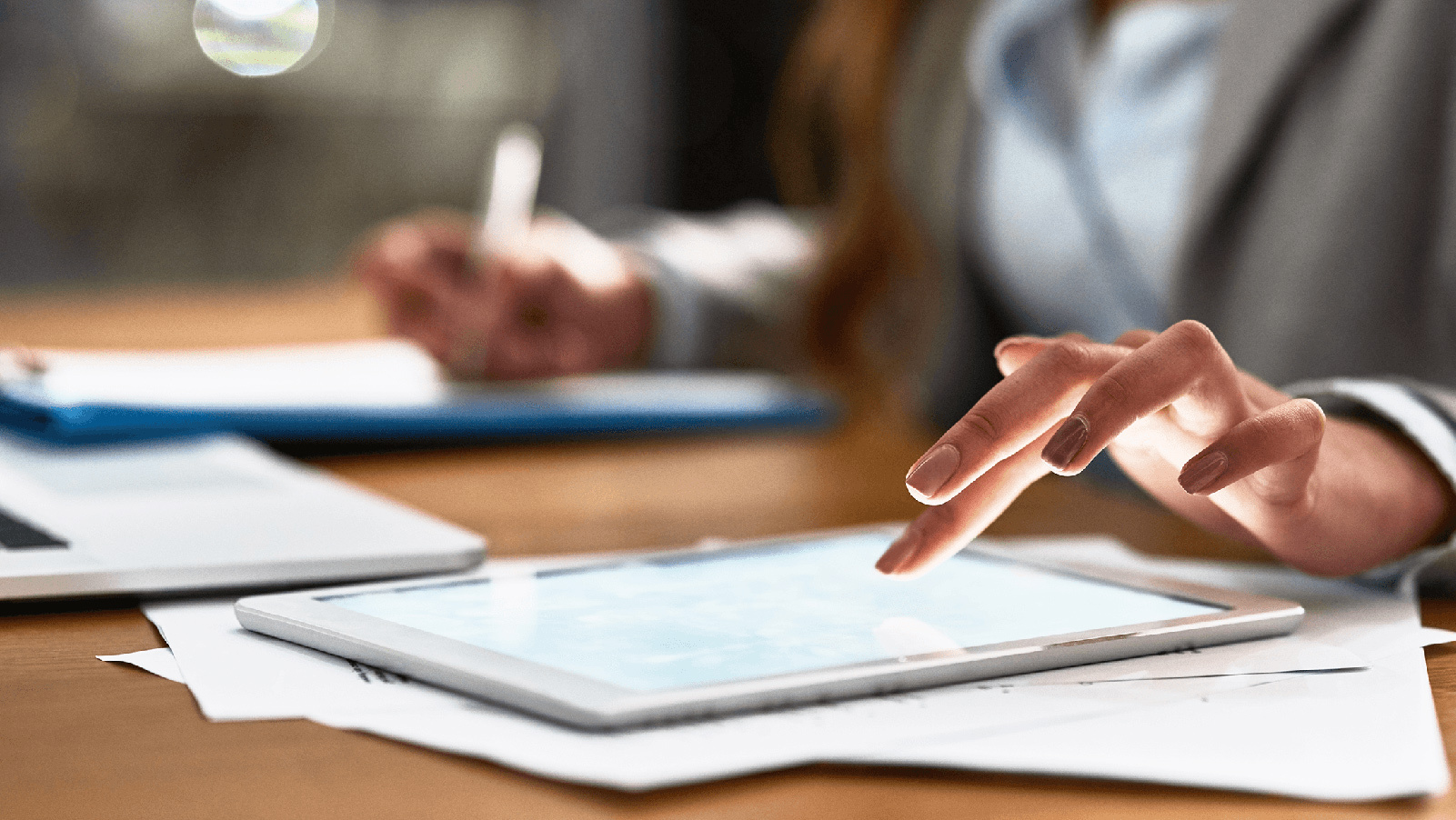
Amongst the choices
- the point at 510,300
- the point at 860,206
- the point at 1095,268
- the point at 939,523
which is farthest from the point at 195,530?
the point at 860,206

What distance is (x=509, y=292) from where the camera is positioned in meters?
0.90

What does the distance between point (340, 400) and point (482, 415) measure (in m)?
0.07

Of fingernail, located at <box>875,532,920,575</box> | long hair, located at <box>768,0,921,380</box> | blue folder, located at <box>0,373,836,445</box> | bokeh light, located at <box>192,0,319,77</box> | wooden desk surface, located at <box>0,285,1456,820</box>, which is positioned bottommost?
wooden desk surface, located at <box>0,285,1456,820</box>

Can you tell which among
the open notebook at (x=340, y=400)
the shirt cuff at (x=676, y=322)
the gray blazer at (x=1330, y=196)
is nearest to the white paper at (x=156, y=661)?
the open notebook at (x=340, y=400)

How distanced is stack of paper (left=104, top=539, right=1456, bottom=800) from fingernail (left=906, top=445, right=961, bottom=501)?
0.05m

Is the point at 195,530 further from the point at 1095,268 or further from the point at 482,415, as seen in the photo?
the point at 1095,268

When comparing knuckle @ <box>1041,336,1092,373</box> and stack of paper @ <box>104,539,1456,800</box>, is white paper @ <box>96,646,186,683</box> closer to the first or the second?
stack of paper @ <box>104,539,1456,800</box>

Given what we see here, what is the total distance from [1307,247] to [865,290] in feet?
1.58

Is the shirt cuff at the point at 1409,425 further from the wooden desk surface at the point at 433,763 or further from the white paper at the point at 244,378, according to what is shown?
the white paper at the point at 244,378

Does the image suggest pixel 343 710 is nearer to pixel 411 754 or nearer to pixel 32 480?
pixel 411 754

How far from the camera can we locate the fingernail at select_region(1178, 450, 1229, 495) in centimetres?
32

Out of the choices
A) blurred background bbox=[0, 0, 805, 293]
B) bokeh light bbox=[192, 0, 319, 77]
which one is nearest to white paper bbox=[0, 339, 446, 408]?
bokeh light bbox=[192, 0, 319, 77]

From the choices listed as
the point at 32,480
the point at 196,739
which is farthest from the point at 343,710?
the point at 32,480

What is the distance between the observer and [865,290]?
1.07 m
